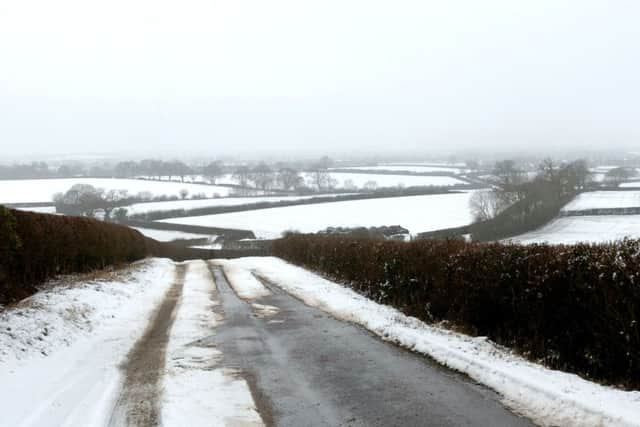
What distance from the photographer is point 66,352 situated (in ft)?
25.0

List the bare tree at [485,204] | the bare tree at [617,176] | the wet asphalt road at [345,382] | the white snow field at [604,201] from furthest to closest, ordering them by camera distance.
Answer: the bare tree at [617,176] → the bare tree at [485,204] → the white snow field at [604,201] → the wet asphalt road at [345,382]

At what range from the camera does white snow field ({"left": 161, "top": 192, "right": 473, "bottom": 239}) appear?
220 feet

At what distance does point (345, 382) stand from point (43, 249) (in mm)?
9581

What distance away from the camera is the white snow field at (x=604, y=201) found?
5292 cm

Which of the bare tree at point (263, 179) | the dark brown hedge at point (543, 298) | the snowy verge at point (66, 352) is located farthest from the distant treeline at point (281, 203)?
the dark brown hedge at point (543, 298)

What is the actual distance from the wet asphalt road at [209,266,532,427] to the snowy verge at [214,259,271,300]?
458cm

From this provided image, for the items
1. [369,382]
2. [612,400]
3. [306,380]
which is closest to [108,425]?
[306,380]

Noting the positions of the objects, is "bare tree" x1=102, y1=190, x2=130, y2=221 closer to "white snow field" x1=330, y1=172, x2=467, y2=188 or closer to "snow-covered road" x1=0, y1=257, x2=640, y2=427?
"snow-covered road" x1=0, y1=257, x2=640, y2=427

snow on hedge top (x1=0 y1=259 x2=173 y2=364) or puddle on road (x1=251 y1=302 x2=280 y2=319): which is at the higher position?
snow on hedge top (x1=0 y1=259 x2=173 y2=364)

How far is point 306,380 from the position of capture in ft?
20.8

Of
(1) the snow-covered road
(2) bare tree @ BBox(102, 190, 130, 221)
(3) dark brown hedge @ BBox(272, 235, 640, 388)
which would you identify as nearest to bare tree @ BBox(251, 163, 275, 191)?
(2) bare tree @ BBox(102, 190, 130, 221)

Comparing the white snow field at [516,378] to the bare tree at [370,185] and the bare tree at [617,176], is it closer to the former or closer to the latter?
the bare tree at [617,176]

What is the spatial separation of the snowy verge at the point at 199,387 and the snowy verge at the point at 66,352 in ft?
1.96

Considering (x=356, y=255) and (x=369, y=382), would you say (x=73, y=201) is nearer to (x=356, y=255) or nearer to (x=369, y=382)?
(x=356, y=255)
